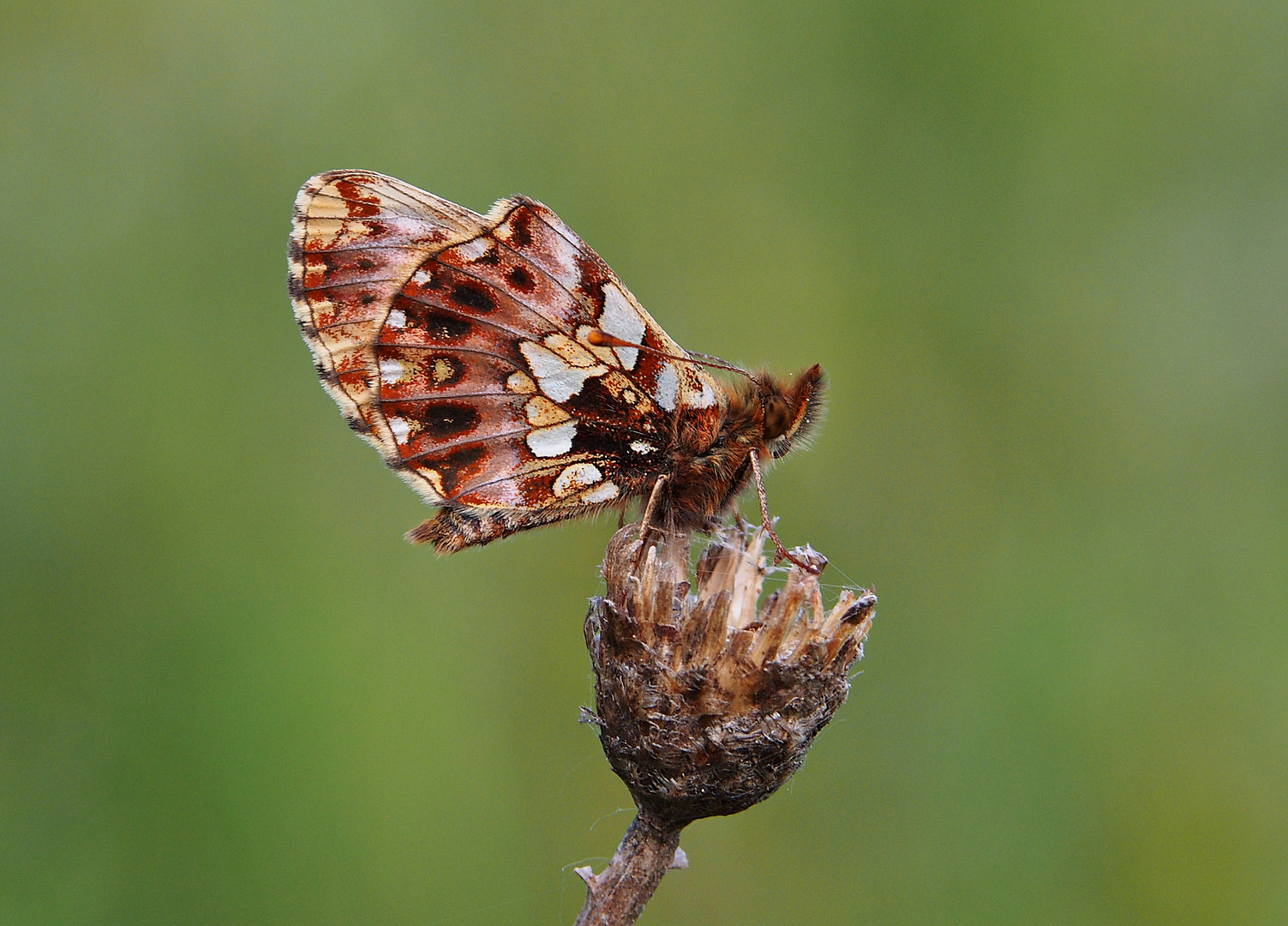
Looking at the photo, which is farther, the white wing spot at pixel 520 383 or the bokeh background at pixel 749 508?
the bokeh background at pixel 749 508

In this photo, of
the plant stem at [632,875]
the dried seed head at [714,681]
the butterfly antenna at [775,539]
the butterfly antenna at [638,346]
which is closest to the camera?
the plant stem at [632,875]

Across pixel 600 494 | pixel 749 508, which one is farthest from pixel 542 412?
pixel 749 508

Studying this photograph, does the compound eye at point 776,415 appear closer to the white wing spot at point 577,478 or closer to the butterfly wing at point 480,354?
the butterfly wing at point 480,354

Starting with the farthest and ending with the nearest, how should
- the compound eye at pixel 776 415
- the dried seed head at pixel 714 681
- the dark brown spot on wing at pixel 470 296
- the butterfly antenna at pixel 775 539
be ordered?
1. the compound eye at pixel 776 415
2. the dark brown spot on wing at pixel 470 296
3. the butterfly antenna at pixel 775 539
4. the dried seed head at pixel 714 681

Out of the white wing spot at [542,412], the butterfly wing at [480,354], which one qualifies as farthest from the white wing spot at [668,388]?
the white wing spot at [542,412]

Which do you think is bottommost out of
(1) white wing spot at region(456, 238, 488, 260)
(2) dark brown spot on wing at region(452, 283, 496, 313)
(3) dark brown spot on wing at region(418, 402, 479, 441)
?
(3) dark brown spot on wing at region(418, 402, 479, 441)

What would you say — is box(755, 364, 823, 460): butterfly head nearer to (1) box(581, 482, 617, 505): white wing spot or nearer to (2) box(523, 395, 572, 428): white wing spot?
(1) box(581, 482, 617, 505): white wing spot

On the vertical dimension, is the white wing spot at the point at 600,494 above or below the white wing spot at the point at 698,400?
below

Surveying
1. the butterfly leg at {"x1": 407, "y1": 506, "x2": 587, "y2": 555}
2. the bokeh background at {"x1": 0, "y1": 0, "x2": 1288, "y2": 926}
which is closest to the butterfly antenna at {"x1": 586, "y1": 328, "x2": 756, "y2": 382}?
the butterfly leg at {"x1": 407, "y1": 506, "x2": 587, "y2": 555}
